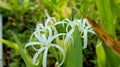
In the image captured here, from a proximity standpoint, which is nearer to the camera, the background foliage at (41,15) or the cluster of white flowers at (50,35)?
the cluster of white flowers at (50,35)

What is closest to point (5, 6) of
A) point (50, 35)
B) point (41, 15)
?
point (41, 15)

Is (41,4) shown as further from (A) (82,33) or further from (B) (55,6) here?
(A) (82,33)

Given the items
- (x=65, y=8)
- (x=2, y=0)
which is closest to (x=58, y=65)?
(x=65, y=8)

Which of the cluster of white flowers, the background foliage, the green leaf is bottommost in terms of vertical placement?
the cluster of white flowers

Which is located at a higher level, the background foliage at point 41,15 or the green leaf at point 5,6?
the green leaf at point 5,6

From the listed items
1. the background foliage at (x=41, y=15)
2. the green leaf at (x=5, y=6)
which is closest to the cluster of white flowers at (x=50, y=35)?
the background foliage at (x=41, y=15)

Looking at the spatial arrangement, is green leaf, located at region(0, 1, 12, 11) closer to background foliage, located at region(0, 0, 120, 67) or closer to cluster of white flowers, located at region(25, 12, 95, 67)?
background foliage, located at region(0, 0, 120, 67)

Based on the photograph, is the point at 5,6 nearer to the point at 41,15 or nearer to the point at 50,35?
the point at 41,15

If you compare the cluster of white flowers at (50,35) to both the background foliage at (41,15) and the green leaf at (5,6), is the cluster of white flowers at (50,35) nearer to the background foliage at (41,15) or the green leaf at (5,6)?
the background foliage at (41,15)

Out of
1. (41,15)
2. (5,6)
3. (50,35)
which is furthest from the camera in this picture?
(5,6)

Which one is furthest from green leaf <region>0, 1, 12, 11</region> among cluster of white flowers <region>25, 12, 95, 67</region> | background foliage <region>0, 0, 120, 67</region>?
cluster of white flowers <region>25, 12, 95, 67</region>

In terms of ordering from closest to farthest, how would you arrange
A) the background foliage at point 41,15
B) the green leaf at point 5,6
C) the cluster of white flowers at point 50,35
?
the cluster of white flowers at point 50,35, the background foliage at point 41,15, the green leaf at point 5,6
